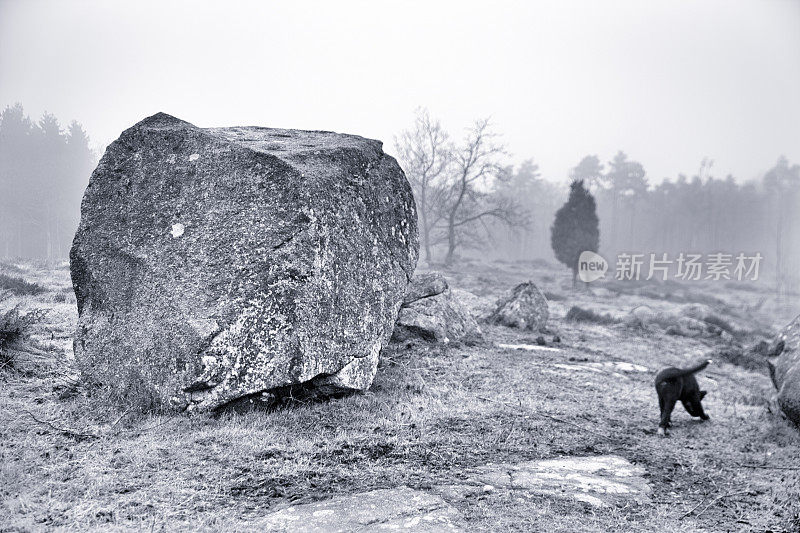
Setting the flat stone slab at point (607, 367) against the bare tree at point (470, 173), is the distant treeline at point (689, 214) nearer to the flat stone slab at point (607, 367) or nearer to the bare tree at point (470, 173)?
the bare tree at point (470, 173)

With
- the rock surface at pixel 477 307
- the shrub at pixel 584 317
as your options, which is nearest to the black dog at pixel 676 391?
the rock surface at pixel 477 307

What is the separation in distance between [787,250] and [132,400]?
263ft

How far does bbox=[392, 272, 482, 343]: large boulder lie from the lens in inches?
454

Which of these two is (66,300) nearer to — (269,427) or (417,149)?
(269,427)

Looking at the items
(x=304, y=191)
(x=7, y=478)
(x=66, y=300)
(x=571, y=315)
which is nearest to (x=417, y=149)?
(x=571, y=315)

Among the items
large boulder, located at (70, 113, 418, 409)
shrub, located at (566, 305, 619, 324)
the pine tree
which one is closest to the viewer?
large boulder, located at (70, 113, 418, 409)

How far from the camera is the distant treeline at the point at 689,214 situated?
67500mm

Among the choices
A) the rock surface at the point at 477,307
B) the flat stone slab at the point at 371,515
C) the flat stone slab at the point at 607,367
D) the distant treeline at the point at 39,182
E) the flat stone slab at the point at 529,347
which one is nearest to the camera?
the flat stone slab at the point at 371,515

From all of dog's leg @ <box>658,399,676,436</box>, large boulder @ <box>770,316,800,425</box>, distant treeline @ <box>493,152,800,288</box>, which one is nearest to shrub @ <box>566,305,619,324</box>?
large boulder @ <box>770,316,800,425</box>

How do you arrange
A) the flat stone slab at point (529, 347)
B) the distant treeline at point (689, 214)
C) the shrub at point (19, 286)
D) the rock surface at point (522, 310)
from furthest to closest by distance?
the distant treeline at point (689, 214) → the rock surface at point (522, 310) → the flat stone slab at point (529, 347) → the shrub at point (19, 286)

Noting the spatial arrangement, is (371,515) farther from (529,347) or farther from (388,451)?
(529,347)

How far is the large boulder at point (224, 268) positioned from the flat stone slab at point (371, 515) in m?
2.18

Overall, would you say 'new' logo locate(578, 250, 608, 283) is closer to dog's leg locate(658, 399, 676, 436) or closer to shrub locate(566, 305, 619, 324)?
shrub locate(566, 305, 619, 324)

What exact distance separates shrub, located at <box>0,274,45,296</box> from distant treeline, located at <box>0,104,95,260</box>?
153 inches
